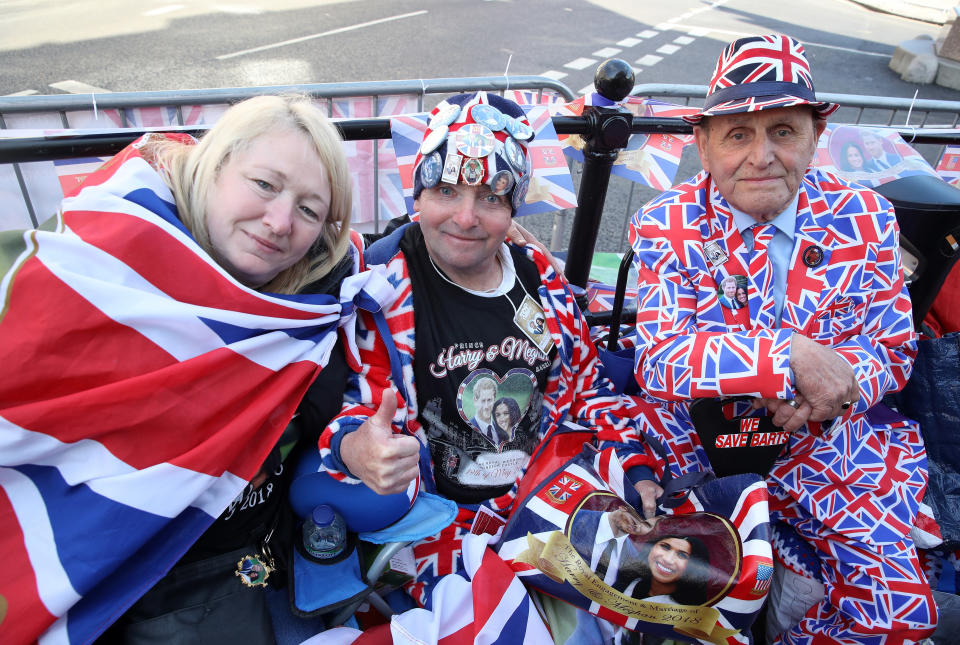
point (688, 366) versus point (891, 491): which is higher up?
point (688, 366)

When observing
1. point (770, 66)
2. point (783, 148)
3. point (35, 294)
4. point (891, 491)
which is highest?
point (770, 66)

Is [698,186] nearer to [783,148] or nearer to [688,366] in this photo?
[783,148]

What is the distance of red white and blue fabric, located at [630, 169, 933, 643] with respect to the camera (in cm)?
207

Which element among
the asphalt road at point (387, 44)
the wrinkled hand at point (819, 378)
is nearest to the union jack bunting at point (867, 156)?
the wrinkled hand at point (819, 378)

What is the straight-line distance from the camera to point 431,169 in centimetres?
192

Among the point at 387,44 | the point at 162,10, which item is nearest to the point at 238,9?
the point at 162,10

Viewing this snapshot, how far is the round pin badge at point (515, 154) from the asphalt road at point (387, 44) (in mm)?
3656

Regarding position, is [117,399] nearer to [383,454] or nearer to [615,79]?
[383,454]

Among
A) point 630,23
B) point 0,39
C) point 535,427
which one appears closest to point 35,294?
point 535,427

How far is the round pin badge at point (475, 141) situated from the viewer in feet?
6.20

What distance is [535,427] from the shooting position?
2258 mm

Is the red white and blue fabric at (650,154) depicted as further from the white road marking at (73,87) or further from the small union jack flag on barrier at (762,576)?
the white road marking at (73,87)

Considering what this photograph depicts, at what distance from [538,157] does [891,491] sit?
69.3 inches

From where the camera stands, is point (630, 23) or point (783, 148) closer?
point (783, 148)
